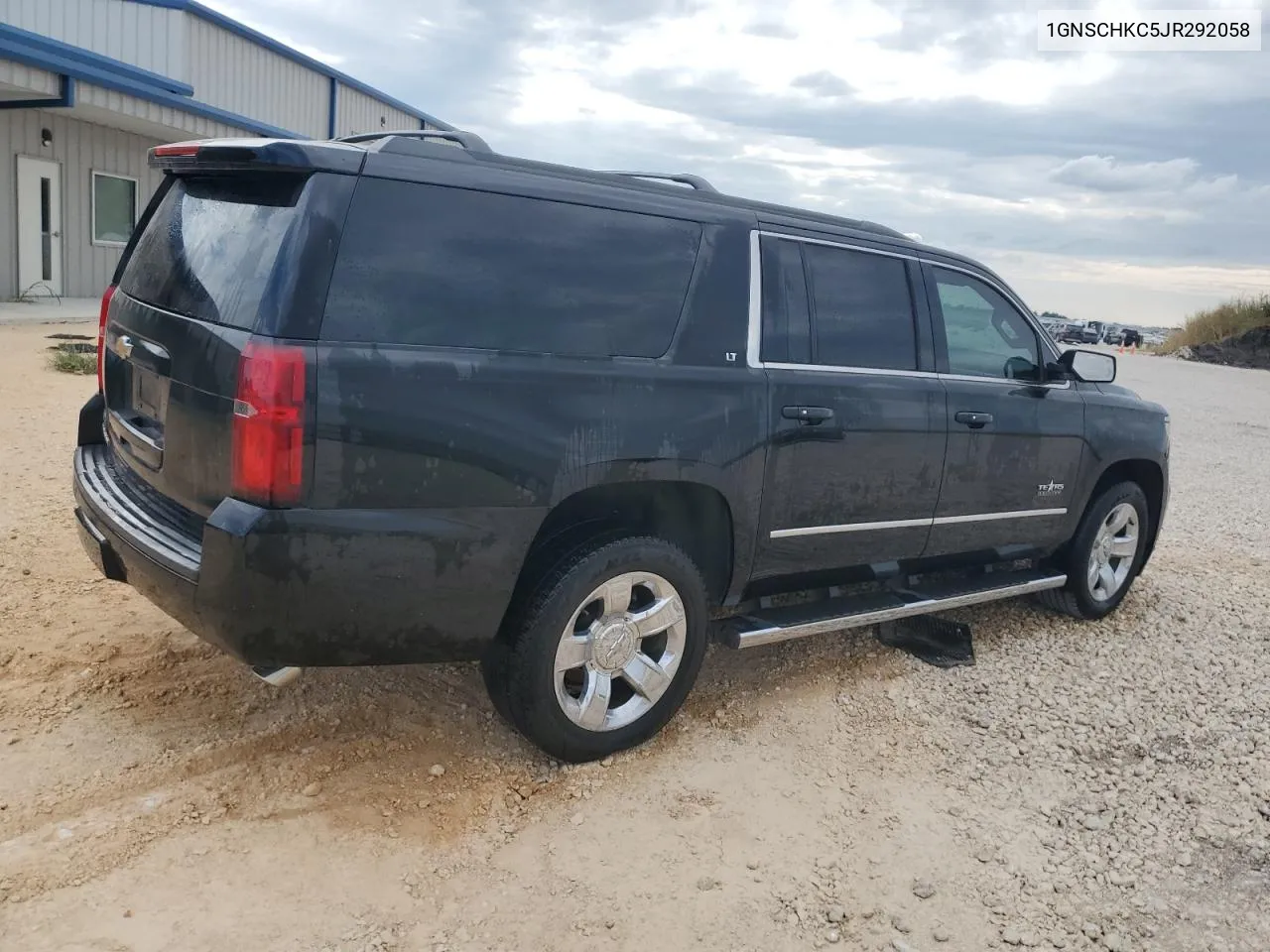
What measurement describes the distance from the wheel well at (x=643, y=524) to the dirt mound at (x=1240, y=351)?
34551 mm

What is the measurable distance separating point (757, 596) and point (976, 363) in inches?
63.7

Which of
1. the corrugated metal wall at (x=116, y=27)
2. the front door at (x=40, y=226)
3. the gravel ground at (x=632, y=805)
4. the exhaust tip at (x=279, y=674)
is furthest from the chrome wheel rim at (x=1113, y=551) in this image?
the corrugated metal wall at (x=116, y=27)

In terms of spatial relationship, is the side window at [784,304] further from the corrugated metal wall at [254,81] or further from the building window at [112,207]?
the corrugated metal wall at [254,81]

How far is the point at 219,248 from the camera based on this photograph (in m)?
3.28

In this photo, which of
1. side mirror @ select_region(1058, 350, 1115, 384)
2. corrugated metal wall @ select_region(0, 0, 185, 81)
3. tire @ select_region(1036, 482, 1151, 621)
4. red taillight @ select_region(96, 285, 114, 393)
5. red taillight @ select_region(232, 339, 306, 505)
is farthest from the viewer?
corrugated metal wall @ select_region(0, 0, 185, 81)

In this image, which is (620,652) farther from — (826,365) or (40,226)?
(40,226)

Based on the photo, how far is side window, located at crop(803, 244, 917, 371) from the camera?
4242 mm

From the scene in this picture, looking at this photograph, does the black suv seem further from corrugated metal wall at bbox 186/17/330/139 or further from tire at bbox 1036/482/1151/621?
corrugated metal wall at bbox 186/17/330/139

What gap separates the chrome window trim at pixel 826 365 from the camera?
156 inches

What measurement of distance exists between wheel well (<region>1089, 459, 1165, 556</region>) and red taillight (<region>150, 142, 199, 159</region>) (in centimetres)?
464

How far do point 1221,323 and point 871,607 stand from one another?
37.6m

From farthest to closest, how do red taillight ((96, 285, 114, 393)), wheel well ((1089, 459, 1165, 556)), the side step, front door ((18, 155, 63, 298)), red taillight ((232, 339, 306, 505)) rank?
front door ((18, 155, 63, 298)), wheel well ((1089, 459, 1165, 556)), the side step, red taillight ((96, 285, 114, 393)), red taillight ((232, 339, 306, 505))

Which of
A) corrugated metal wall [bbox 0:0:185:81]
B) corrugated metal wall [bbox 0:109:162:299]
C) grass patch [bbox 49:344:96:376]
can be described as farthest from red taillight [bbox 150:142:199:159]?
corrugated metal wall [bbox 0:0:185:81]

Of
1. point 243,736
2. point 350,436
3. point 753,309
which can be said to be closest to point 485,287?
point 350,436
